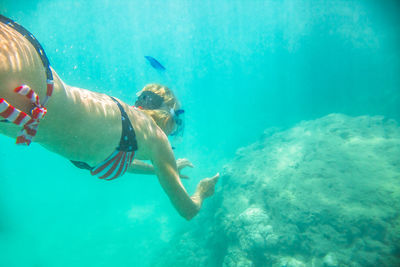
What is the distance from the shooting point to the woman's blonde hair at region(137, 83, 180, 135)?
2.19 meters

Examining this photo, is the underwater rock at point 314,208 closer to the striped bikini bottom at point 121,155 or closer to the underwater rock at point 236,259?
the underwater rock at point 236,259

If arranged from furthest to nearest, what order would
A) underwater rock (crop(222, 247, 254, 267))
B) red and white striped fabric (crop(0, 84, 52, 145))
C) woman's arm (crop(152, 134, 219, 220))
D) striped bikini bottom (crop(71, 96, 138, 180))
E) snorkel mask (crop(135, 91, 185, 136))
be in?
underwater rock (crop(222, 247, 254, 267)) → snorkel mask (crop(135, 91, 185, 136)) → woman's arm (crop(152, 134, 219, 220)) → striped bikini bottom (crop(71, 96, 138, 180)) → red and white striped fabric (crop(0, 84, 52, 145))

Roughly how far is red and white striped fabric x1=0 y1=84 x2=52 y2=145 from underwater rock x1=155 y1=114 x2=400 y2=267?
20.7ft

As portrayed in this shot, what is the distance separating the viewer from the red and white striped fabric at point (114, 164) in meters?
1.56

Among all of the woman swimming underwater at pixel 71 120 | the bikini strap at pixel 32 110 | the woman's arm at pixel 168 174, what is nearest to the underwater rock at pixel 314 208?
the woman's arm at pixel 168 174

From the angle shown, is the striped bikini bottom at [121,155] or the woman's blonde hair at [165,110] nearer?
the striped bikini bottom at [121,155]

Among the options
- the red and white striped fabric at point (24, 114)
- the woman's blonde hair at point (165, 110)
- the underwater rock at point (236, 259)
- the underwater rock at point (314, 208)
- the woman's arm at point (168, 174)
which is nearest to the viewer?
the red and white striped fabric at point (24, 114)

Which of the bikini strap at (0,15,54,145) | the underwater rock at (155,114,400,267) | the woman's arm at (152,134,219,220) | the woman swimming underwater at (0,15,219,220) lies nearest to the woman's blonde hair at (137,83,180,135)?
the woman swimming underwater at (0,15,219,220)

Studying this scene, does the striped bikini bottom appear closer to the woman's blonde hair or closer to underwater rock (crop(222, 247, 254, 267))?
the woman's blonde hair

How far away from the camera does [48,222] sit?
98.4 feet

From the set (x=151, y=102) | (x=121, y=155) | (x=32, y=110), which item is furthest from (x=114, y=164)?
(x=151, y=102)

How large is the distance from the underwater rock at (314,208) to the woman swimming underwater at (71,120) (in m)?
5.12

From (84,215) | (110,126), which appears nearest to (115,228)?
(84,215)

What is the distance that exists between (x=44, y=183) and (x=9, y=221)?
27463 mm
